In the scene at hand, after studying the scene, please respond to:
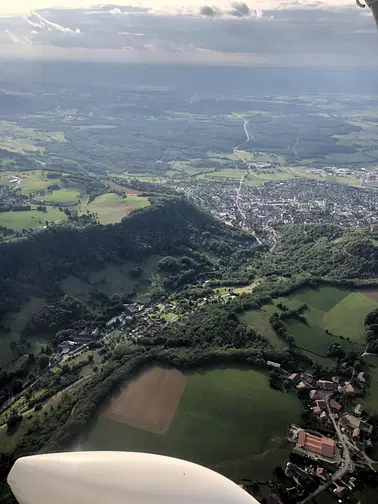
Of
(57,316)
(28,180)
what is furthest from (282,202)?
(57,316)

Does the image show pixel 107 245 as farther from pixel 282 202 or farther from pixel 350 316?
pixel 282 202

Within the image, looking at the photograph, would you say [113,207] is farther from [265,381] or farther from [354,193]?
[354,193]

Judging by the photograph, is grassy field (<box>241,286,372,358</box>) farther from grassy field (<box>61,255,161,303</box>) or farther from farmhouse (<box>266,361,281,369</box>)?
grassy field (<box>61,255,161,303</box>)

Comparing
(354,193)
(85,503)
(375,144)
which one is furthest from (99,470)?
(375,144)

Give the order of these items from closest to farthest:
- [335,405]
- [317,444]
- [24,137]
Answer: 1. [317,444]
2. [335,405]
3. [24,137]

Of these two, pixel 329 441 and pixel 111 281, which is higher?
pixel 329 441

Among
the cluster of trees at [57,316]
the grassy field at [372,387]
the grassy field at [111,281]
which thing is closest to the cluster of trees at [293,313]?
the grassy field at [372,387]

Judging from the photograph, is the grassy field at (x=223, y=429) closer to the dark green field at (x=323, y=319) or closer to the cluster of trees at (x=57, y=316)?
the dark green field at (x=323, y=319)

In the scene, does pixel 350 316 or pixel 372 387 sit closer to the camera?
pixel 372 387
